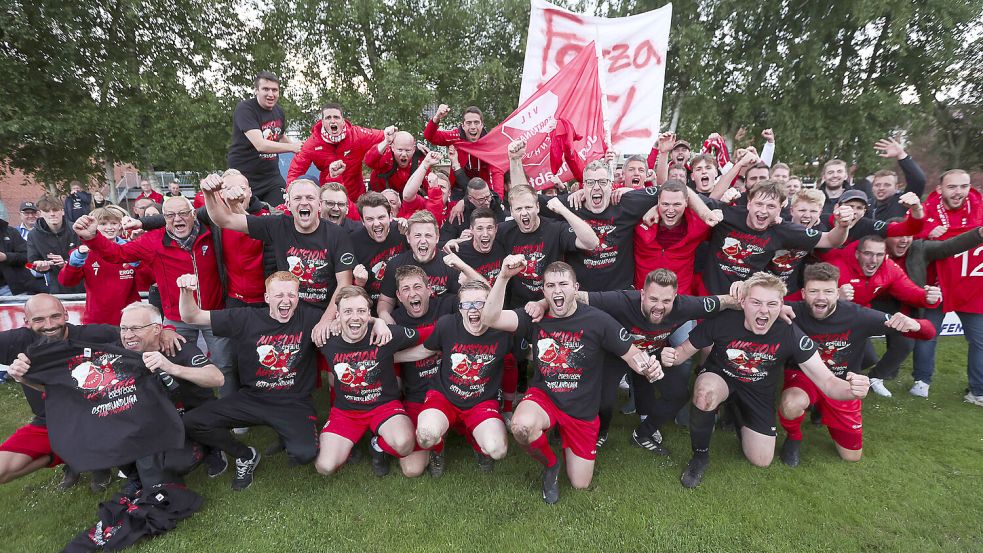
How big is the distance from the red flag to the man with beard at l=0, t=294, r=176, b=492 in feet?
15.8

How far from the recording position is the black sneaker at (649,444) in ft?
15.5

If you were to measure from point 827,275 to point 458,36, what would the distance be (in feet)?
52.1

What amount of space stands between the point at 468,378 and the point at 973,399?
→ 5918 mm

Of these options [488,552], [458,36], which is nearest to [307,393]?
[488,552]

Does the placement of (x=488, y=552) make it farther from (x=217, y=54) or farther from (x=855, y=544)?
(x=217, y=54)

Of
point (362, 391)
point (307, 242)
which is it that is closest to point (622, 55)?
point (307, 242)

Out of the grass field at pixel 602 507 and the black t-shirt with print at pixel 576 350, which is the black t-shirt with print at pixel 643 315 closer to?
the black t-shirt with print at pixel 576 350

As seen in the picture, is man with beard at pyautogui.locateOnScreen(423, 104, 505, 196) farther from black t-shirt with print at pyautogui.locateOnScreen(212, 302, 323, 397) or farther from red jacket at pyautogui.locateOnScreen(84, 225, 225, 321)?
black t-shirt with print at pyautogui.locateOnScreen(212, 302, 323, 397)

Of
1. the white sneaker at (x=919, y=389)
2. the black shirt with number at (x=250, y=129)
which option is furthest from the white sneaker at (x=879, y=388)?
the black shirt with number at (x=250, y=129)

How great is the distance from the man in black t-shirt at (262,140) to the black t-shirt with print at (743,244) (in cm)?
510

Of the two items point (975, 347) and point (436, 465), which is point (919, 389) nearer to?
point (975, 347)

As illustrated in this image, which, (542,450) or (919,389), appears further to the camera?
(919,389)

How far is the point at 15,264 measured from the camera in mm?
7953

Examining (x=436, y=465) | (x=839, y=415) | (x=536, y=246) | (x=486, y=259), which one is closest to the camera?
(x=436, y=465)
